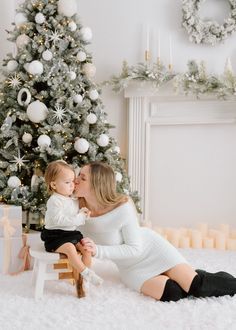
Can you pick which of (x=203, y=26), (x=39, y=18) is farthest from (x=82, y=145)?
(x=203, y=26)

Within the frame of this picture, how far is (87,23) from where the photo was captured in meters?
5.46

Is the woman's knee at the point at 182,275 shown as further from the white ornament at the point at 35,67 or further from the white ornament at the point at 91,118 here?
the white ornament at the point at 35,67

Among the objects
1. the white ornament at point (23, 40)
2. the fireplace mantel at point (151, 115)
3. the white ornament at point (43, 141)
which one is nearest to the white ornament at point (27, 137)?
the white ornament at point (43, 141)

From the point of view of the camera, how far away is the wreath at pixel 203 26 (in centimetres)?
515

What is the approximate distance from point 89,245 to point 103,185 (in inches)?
14.3

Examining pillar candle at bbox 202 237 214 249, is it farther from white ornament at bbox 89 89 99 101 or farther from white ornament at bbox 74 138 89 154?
white ornament at bbox 89 89 99 101

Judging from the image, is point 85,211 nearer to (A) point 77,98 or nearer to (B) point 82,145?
(B) point 82,145

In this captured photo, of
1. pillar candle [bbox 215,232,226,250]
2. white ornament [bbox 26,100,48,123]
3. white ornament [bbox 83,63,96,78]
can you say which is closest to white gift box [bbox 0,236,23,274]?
white ornament [bbox 26,100,48,123]

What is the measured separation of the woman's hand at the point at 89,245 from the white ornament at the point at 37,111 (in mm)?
1419

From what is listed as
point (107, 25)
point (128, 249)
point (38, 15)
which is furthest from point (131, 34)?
point (128, 249)

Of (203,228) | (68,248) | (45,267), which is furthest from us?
(203,228)

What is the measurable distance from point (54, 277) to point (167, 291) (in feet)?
2.10

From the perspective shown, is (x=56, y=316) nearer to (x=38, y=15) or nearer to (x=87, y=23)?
(x=38, y=15)

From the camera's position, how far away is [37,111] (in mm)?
4125
